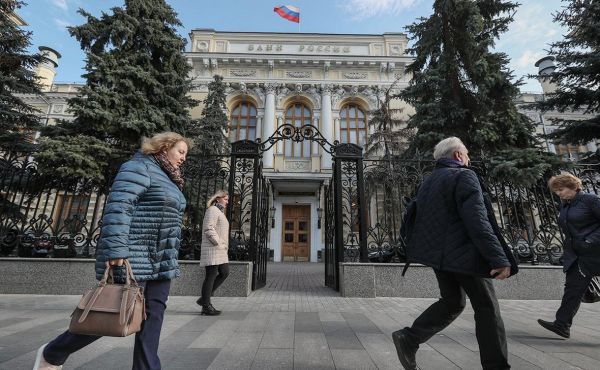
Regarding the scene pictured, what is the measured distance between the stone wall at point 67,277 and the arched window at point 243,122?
1636 cm

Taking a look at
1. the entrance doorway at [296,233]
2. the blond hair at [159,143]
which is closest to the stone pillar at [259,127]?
the entrance doorway at [296,233]

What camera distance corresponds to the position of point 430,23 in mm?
11641

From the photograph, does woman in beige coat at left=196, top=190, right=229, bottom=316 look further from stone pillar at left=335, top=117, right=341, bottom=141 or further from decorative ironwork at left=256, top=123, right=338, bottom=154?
stone pillar at left=335, top=117, right=341, bottom=141

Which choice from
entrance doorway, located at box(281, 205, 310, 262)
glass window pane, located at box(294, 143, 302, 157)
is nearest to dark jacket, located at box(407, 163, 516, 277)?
entrance doorway, located at box(281, 205, 310, 262)

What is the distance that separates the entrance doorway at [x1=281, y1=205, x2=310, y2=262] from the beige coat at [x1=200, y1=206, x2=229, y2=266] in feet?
50.4

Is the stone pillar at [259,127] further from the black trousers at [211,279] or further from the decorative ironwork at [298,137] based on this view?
Result: the black trousers at [211,279]

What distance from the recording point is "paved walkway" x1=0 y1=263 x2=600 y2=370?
9.45 ft

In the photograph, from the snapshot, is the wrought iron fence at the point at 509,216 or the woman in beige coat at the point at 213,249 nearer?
the woman in beige coat at the point at 213,249

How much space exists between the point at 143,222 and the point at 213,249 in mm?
3073

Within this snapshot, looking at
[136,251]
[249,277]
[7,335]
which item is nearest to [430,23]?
[249,277]

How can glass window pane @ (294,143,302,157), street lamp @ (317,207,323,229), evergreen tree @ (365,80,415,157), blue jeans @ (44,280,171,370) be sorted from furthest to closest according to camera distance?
glass window pane @ (294,143,302,157), street lamp @ (317,207,323,229), evergreen tree @ (365,80,415,157), blue jeans @ (44,280,171,370)

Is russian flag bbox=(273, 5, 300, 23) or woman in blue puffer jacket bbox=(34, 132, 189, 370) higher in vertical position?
russian flag bbox=(273, 5, 300, 23)

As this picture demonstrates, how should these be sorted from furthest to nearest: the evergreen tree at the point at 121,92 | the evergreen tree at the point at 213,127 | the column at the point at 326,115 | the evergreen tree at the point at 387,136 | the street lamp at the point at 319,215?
the column at the point at 326,115
the street lamp at the point at 319,215
the evergreen tree at the point at 387,136
the evergreen tree at the point at 213,127
the evergreen tree at the point at 121,92

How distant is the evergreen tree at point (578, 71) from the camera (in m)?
10.1
